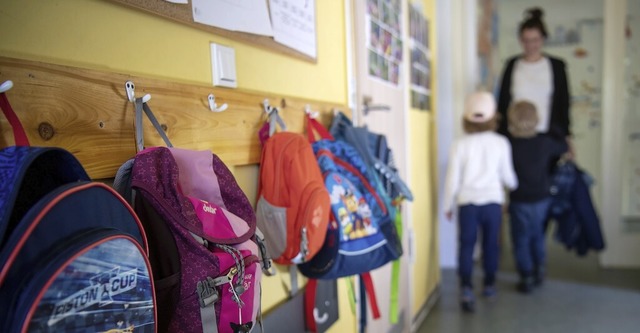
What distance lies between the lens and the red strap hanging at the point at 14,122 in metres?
0.52

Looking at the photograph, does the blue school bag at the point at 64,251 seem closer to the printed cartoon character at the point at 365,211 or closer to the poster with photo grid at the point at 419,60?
the printed cartoon character at the point at 365,211

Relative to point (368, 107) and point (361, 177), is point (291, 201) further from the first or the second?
point (368, 107)

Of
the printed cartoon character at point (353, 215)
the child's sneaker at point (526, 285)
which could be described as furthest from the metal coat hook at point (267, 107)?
the child's sneaker at point (526, 285)

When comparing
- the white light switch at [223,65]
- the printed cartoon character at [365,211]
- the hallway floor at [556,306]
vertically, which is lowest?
the hallway floor at [556,306]

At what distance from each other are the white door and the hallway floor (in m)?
0.45

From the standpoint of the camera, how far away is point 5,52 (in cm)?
54

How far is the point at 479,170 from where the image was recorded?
8.27 ft

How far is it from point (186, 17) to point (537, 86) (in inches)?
111

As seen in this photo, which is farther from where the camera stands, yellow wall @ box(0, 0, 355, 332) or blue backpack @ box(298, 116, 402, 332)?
blue backpack @ box(298, 116, 402, 332)

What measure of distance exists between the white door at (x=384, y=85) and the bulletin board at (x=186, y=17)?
56cm

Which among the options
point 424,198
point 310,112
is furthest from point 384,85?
point 424,198

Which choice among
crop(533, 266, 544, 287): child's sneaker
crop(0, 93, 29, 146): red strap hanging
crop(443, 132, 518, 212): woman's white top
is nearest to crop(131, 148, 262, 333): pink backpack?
crop(0, 93, 29, 146): red strap hanging

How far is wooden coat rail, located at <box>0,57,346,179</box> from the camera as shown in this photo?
56cm

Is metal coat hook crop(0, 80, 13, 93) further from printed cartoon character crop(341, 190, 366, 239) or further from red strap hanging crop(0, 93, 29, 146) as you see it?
printed cartoon character crop(341, 190, 366, 239)
